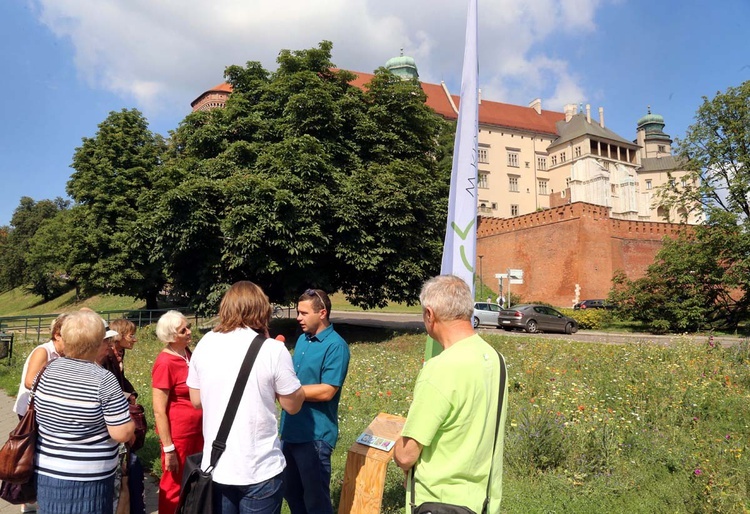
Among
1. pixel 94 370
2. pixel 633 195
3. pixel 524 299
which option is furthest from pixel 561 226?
pixel 94 370

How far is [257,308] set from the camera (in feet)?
10.2

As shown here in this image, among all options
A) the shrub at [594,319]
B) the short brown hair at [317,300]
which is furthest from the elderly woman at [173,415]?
the shrub at [594,319]

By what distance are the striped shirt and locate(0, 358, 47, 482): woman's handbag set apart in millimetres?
59

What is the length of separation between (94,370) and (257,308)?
967 mm

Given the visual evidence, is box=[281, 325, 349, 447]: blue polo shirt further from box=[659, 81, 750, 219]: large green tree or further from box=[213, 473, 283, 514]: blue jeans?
box=[659, 81, 750, 219]: large green tree

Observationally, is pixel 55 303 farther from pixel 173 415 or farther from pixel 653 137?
pixel 653 137

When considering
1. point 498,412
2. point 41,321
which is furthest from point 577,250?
point 498,412

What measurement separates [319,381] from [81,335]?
1.48 m

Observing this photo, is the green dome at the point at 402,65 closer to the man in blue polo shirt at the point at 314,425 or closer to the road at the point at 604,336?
the road at the point at 604,336

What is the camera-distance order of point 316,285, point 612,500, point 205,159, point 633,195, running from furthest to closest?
point 633,195, point 205,159, point 316,285, point 612,500

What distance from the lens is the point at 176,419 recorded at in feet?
13.2

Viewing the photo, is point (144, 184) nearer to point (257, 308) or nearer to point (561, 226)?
point (561, 226)

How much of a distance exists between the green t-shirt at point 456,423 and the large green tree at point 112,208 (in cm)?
3212

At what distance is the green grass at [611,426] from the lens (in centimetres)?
467
